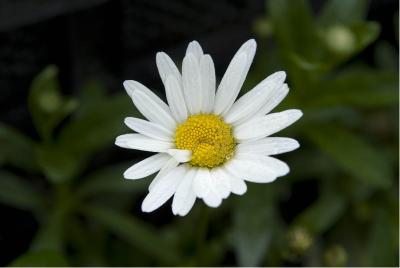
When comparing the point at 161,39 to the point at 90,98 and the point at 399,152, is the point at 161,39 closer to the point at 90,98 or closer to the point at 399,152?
the point at 90,98

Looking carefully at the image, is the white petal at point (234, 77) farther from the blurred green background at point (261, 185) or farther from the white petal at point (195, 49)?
the blurred green background at point (261, 185)

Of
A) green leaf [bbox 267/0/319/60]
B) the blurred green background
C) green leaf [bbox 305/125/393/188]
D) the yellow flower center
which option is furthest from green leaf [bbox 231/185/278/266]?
the yellow flower center

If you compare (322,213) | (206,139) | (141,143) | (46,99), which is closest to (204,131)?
(206,139)

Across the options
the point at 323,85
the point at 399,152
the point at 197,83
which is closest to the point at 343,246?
the point at 399,152

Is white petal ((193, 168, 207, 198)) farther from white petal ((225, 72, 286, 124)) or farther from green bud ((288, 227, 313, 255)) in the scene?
green bud ((288, 227, 313, 255))

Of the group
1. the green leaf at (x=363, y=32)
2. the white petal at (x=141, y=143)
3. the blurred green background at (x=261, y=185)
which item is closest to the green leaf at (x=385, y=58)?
the blurred green background at (x=261, y=185)

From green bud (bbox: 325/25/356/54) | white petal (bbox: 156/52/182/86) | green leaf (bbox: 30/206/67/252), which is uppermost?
green bud (bbox: 325/25/356/54)

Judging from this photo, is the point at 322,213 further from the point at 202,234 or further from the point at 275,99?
the point at 275,99
